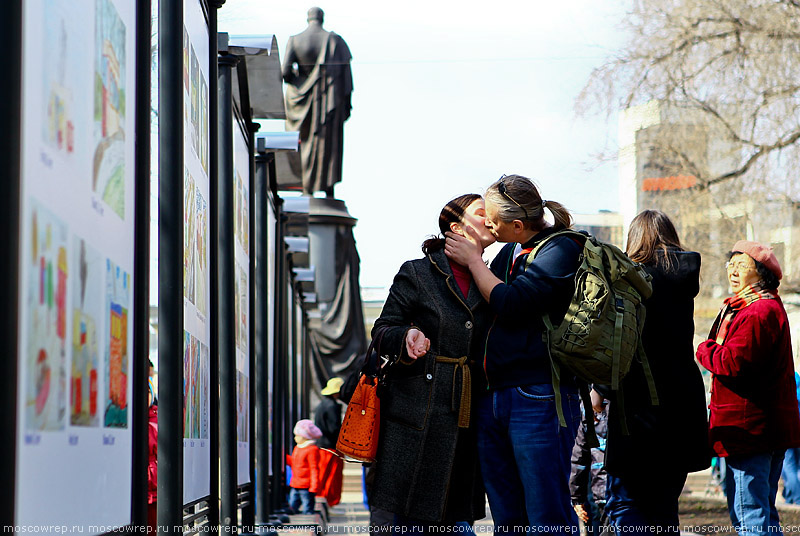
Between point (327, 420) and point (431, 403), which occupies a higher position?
point (431, 403)

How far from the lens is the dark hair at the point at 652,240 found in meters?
4.39

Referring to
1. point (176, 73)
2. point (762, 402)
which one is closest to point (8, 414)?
point (176, 73)

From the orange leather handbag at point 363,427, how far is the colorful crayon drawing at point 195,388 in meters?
0.49

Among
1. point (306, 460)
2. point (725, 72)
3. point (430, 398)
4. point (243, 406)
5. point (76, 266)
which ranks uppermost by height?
point (725, 72)

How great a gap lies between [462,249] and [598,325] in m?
0.56

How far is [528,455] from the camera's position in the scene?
11.8 feet

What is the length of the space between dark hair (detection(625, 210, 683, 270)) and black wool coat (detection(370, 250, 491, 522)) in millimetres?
826

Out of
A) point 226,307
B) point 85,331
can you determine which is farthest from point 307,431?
point 85,331

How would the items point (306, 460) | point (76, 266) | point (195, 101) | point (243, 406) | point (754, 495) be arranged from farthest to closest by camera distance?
point (306, 460)
point (243, 406)
point (754, 495)
point (195, 101)
point (76, 266)

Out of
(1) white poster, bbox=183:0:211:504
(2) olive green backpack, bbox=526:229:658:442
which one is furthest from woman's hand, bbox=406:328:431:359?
(1) white poster, bbox=183:0:211:504

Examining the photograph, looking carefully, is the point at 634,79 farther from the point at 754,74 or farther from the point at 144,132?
the point at 144,132

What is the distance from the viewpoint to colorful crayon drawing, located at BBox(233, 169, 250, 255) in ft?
18.7

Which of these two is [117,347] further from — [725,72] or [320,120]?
[320,120]

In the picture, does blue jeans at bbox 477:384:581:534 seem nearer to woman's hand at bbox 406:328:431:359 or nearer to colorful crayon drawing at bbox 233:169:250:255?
woman's hand at bbox 406:328:431:359
